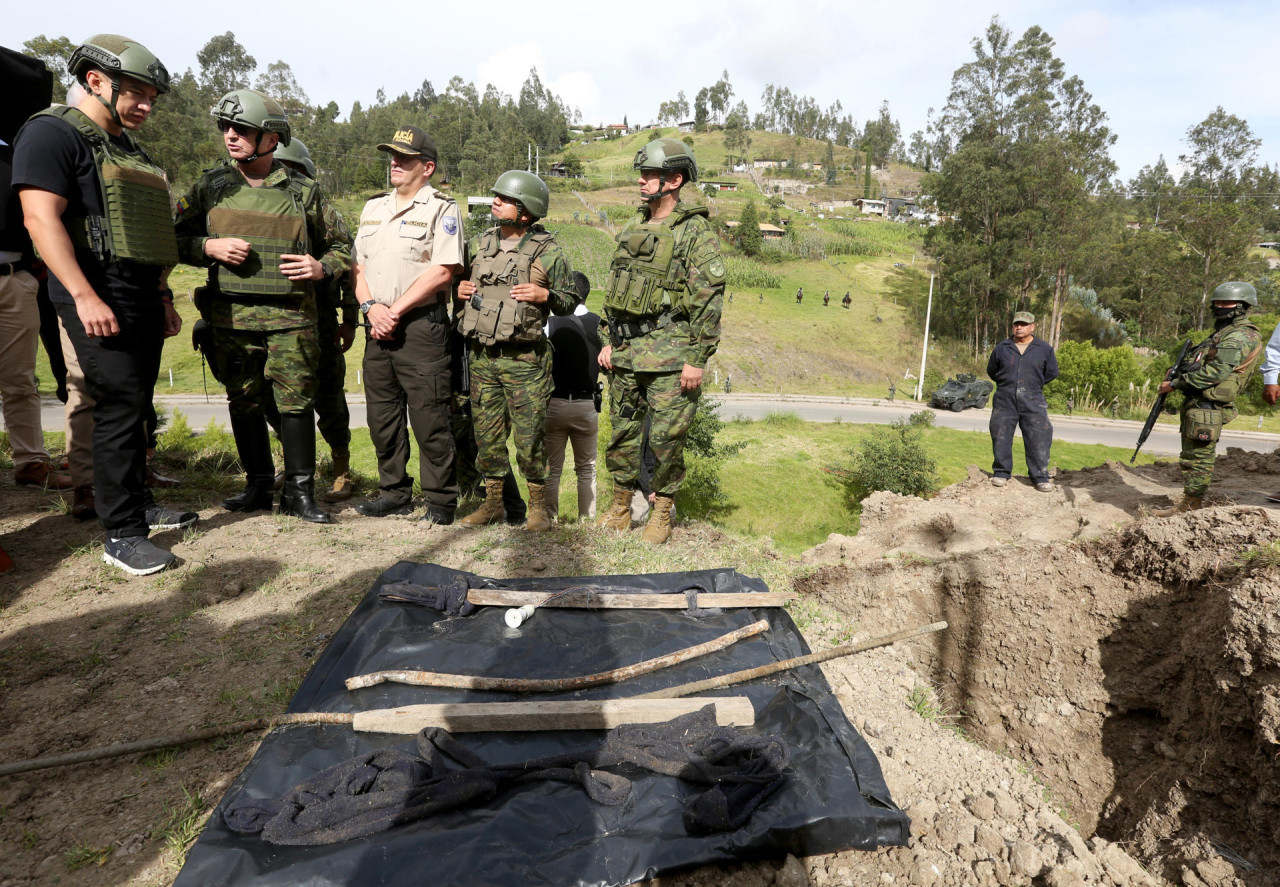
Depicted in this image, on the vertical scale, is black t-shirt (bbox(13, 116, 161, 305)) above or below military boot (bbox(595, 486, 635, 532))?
above

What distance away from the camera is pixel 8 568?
3406mm

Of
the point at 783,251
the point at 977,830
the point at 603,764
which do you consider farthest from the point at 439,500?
the point at 783,251

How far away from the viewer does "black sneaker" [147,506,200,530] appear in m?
3.96

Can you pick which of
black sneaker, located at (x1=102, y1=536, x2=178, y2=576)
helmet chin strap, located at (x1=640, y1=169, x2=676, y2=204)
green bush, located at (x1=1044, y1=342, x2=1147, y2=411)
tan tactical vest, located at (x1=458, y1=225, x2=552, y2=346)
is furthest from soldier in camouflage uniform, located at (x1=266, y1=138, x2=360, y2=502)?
green bush, located at (x1=1044, y1=342, x2=1147, y2=411)

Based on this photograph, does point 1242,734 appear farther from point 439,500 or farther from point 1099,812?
point 439,500

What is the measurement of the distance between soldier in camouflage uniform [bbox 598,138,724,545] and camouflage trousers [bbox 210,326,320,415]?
6.21 feet

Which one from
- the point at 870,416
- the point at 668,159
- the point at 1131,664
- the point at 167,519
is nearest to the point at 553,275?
the point at 668,159

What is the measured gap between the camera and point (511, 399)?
176 inches

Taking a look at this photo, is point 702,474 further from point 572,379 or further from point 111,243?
point 111,243

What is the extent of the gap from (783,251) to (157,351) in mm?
44354

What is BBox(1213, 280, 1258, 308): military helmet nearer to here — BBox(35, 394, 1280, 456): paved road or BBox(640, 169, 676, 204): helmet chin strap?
BBox(640, 169, 676, 204): helmet chin strap

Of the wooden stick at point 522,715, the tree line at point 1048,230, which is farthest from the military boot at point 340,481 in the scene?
the tree line at point 1048,230

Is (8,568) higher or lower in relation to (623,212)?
lower

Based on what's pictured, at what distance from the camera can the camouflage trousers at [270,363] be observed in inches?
161
